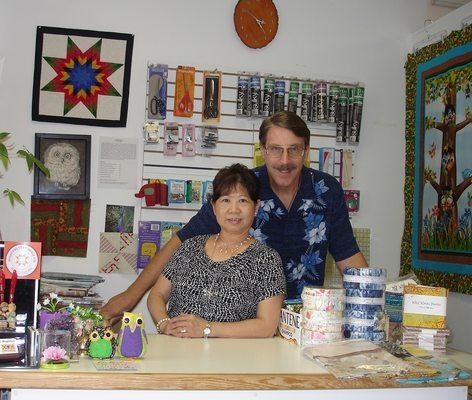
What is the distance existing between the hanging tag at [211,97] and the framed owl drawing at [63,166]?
2.35 ft

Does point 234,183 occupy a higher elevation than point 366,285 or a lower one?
higher

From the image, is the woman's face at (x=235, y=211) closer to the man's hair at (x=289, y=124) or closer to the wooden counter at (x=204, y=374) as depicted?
the man's hair at (x=289, y=124)

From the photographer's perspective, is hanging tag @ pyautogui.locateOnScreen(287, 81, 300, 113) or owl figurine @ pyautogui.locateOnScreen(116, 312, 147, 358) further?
hanging tag @ pyautogui.locateOnScreen(287, 81, 300, 113)

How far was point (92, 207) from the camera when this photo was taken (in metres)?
4.23

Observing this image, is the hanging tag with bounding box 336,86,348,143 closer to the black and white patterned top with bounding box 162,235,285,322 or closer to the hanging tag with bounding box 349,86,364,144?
the hanging tag with bounding box 349,86,364,144

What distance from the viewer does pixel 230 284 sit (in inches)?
102

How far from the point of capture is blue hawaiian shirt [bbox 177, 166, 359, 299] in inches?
124

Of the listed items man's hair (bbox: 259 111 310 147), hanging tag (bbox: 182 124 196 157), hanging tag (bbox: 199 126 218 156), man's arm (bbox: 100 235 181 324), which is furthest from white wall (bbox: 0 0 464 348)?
man's hair (bbox: 259 111 310 147)

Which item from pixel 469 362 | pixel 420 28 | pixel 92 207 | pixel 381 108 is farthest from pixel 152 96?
pixel 469 362

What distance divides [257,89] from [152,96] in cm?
64

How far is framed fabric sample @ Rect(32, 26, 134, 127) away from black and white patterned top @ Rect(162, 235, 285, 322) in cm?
185

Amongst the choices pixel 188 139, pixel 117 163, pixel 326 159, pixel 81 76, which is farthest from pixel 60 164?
pixel 326 159

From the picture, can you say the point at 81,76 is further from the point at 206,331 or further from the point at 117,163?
the point at 206,331

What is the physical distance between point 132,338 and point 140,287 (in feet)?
3.31
